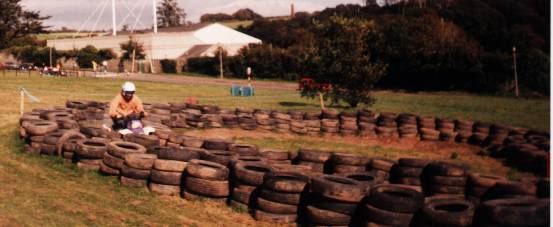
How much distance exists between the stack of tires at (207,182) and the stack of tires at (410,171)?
4134mm

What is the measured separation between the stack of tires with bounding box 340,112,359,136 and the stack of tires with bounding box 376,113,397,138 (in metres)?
0.91

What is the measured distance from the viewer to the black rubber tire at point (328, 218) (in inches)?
308

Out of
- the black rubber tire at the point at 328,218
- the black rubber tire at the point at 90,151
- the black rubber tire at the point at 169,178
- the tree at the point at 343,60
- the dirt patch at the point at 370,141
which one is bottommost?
the dirt patch at the point at 370,141

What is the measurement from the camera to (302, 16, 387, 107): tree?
26766 millimetres

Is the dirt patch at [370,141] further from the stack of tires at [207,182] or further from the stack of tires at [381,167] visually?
the stack of tires at [207,182]

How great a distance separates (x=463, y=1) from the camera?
66125mm

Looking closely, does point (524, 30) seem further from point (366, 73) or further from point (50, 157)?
point (50, 157)

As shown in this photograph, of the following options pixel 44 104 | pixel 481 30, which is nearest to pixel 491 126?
pixel 44 104

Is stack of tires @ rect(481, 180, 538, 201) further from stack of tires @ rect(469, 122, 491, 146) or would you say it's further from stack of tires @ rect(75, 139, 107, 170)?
stack of tires @ rect(469, 122, 491, 146)

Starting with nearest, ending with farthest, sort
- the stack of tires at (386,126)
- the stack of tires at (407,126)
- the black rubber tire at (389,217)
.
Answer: the black rubber tire at (389,217)
the stack of tires at (407,126)
the stack of tires at (386,126)

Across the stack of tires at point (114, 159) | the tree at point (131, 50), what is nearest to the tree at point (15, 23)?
the tree at point (131, 50)

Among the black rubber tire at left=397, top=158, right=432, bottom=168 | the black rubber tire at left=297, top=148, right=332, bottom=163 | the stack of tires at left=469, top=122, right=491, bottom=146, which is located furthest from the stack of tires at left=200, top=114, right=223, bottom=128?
the black rubber tire at left=397, top=158, right=432, bottom=168

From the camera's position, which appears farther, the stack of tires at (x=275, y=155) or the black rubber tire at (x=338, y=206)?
the stack of tires at (x=275, y=155)

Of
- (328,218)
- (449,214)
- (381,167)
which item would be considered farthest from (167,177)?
(449,214)
